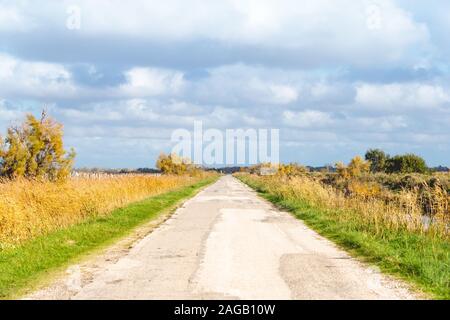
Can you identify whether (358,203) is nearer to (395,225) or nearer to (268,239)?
(395,225)

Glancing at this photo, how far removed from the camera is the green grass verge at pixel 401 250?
30.1ft

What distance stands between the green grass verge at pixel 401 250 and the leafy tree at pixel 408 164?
7190 centimetres

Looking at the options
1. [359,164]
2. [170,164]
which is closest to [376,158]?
[359,164]

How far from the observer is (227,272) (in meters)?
9.61

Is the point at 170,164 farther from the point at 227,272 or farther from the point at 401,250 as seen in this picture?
the point at 227,272

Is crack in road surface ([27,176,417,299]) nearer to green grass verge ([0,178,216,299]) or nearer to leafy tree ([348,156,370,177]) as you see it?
green grass verge ([0,178,216,299])

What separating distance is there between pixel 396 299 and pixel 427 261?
3125 mm

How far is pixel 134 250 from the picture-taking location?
41.5ft

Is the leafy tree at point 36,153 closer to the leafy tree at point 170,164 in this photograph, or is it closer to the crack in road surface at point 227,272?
the crack in road surface at point 227,272

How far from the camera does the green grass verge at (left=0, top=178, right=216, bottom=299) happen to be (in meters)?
9.40

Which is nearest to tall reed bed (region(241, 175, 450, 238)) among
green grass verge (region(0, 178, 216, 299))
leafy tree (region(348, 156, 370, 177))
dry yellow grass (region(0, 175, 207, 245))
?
green grass verge (region(0, 178, 216, 299))

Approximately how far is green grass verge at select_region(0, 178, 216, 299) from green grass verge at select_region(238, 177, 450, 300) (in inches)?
243

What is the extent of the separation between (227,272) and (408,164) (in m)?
83.7

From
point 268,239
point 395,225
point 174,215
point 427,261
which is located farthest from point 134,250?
point 174,215
